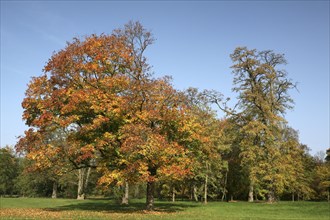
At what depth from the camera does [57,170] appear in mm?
25844

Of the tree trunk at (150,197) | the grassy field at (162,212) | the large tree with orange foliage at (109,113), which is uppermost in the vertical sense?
the large tree with orange foliage at (109,113)

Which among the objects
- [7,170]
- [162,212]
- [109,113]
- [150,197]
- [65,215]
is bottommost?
[162,212]

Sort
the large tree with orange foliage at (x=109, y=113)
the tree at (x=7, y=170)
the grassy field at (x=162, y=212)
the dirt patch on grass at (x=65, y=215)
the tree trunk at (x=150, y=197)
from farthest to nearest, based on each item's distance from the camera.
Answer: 1. the tree at (x=7, y=170)
2. the tree trunk at (x=150, y=197)
3. the large tree with orange foliage at (x=109, y=113)
4. the grassy field at (x=162, y=212)
5. the dirt patch on grass at (x=65, y=215)

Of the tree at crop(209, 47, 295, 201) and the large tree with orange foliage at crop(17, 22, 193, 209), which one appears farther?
the tree at crop(209, 47, 295, 201)

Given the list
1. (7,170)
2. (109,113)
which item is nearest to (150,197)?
(109,113)

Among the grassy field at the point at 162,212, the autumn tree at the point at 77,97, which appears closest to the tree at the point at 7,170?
the grassy field at the point at 162,212

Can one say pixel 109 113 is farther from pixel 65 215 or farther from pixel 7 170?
pixel 7 170

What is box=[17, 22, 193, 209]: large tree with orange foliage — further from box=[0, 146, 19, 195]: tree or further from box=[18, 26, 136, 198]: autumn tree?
box=[0, 146, 19, 195]: tree

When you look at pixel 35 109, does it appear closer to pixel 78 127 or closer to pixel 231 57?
pixel 78 127

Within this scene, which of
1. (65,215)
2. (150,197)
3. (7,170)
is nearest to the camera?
(65,215)

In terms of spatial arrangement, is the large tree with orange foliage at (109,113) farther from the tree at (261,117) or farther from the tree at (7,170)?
the tree at (7,170)

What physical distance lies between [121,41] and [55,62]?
548 cm

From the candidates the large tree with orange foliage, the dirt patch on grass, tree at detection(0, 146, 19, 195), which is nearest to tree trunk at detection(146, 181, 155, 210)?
the large tree with orange foliage

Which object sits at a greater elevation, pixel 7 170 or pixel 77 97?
pixel 77 97
